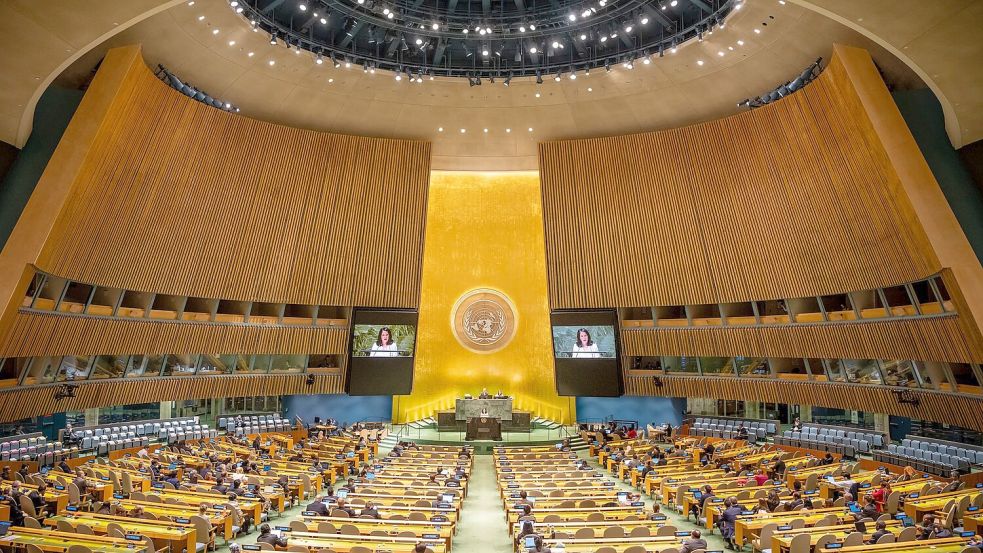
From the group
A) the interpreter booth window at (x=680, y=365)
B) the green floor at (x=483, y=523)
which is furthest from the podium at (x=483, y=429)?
the interpreter booth window at (x=680, y=365)

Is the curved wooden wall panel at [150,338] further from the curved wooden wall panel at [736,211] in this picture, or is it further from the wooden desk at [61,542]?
the curved wooden wall panel at [736,211]

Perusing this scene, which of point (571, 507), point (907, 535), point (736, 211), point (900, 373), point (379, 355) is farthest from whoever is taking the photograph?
point (379, 355)

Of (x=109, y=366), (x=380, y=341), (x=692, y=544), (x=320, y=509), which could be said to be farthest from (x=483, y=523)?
(x=109, y=366)

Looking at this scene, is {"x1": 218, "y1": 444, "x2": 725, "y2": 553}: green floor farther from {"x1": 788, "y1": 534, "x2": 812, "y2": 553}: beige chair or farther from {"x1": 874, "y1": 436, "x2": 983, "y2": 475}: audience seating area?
{"x1": 874, "y1": 436, "x2": 983, "y2": 475}: audience seating area

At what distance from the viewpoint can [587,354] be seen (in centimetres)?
2320

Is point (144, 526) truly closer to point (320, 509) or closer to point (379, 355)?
point (320, 509)

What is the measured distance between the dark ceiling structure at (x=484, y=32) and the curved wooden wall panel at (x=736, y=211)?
310 centimetres

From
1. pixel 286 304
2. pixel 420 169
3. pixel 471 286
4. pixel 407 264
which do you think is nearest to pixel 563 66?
pixel 420 169

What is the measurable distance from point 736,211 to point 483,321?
11.5m

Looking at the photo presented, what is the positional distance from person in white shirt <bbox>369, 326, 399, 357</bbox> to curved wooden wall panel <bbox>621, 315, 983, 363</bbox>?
8032 millimetres

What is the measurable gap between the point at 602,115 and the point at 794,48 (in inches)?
269

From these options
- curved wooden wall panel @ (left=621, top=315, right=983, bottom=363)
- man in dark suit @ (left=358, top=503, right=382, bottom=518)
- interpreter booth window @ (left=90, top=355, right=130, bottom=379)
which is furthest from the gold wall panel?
man in dark suit @ (left=358, top=503, right=382, bottom=518)

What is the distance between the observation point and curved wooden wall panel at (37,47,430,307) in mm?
16625

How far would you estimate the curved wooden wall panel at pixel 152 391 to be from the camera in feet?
52.8
